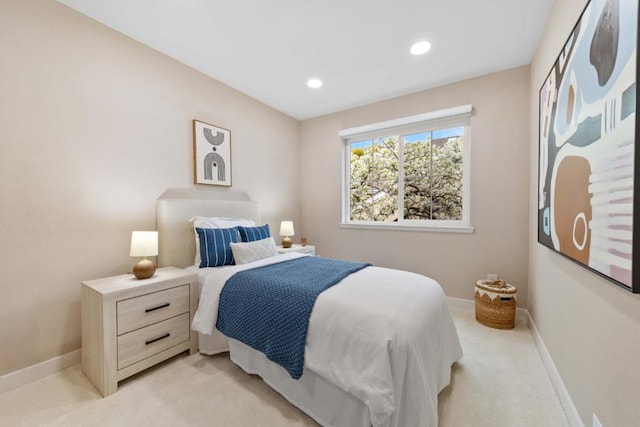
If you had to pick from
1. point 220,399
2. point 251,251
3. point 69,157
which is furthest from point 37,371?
point 251,251

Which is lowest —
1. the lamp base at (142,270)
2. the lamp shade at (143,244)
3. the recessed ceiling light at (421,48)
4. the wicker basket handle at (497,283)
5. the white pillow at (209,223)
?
the wicker basket handle at (497,283)

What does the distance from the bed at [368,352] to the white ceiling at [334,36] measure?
194 cm

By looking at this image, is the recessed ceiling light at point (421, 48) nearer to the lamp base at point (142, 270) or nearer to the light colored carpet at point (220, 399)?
the light colored carpet at point (220, 399)

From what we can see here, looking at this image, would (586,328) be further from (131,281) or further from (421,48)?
(131,281)

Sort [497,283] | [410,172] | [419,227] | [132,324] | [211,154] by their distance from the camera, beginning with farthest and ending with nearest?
[410,172] < [419,227] < [211,154] < [497,283] < [132,324]

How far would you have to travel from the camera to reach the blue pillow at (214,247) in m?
2.22

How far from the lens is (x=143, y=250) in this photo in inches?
74.8

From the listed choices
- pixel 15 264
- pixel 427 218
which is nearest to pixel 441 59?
pixel 427 218

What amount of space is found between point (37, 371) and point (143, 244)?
1026mm

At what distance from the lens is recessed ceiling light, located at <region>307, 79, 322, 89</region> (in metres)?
2.86

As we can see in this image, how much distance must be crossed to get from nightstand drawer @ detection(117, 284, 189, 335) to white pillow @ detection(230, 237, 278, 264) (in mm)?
465

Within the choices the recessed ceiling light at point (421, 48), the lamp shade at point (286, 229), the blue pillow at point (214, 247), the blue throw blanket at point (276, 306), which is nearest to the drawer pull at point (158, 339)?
the blue throw blanket at point (276, 306)

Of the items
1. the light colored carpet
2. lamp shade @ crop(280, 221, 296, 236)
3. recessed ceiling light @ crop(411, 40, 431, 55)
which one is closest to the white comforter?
the light colored carpet

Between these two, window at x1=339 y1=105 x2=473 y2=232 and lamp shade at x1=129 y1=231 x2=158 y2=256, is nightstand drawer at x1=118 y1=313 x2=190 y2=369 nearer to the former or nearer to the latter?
lamp shade at x1=129 y1=231 x2=158 y2=256
